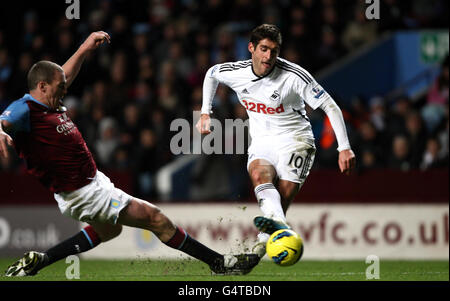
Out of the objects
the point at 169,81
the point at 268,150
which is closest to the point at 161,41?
the point at 169,81

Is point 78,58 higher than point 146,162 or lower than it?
higher

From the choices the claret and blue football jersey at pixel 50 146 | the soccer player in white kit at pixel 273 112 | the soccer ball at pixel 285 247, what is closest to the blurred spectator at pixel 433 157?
the soccer player in white kit at pixel 273 112

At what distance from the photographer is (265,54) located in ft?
23.7

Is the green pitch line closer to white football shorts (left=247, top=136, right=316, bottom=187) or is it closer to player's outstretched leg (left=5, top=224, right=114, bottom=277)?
player's outstretched leg (left=5, top=224, right=114, bottom=277)

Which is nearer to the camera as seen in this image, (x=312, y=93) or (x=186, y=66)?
(x=312, y=93)

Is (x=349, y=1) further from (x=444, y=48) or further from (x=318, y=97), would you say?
(x=318, y=97)

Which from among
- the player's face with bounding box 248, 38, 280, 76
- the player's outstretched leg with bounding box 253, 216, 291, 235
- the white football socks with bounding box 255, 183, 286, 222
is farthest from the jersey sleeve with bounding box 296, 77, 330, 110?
the player's outstretched leg with bounding box 253, 216, 291, 235

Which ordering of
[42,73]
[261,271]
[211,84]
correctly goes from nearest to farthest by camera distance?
[42,73] < [211,84] < [261,271]

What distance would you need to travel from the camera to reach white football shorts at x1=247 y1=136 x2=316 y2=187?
747 cm

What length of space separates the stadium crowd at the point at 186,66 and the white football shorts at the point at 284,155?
3.86m

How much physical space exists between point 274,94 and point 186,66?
6.40 m

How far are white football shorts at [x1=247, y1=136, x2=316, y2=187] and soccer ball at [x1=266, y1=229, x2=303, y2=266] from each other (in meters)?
0.87

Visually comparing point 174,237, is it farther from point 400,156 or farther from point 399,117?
point 399,117

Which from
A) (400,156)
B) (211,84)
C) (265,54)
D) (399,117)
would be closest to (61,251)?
(211,84)
